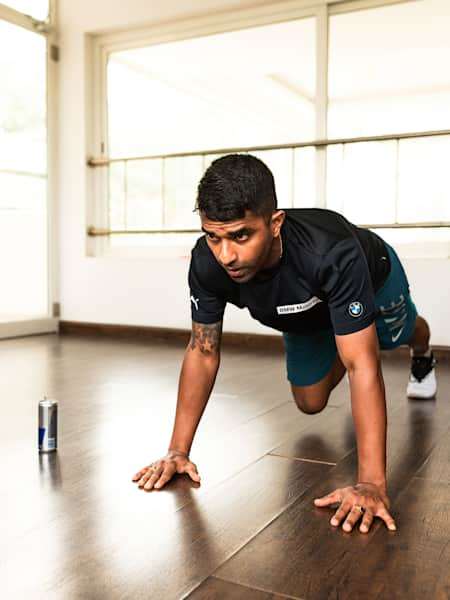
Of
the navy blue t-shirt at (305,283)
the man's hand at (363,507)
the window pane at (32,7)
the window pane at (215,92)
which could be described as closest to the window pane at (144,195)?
the window pane at (215,92)

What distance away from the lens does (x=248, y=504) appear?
4.42 ft

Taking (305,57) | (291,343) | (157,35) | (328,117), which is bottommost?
(291,343)

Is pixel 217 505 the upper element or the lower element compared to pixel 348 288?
lower

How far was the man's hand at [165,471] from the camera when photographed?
145 cm

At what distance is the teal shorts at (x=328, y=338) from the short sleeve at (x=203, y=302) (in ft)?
1.55

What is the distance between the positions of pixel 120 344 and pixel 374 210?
168cm

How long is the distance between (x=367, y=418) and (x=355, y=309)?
21 centimetres

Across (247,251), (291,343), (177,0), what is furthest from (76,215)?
(247,251)

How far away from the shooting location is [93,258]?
4.59 meters

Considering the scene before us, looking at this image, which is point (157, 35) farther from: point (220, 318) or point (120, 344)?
point (220, 318)

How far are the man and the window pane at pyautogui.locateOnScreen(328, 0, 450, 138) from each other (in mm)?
2210

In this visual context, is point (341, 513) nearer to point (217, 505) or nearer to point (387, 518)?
point (387, 518)

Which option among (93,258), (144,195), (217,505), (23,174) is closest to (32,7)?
(23,174)

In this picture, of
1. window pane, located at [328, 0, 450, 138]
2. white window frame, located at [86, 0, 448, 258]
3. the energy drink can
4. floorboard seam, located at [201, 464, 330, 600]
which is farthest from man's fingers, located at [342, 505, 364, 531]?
window pane, located at [328, 0, 450, 138]
